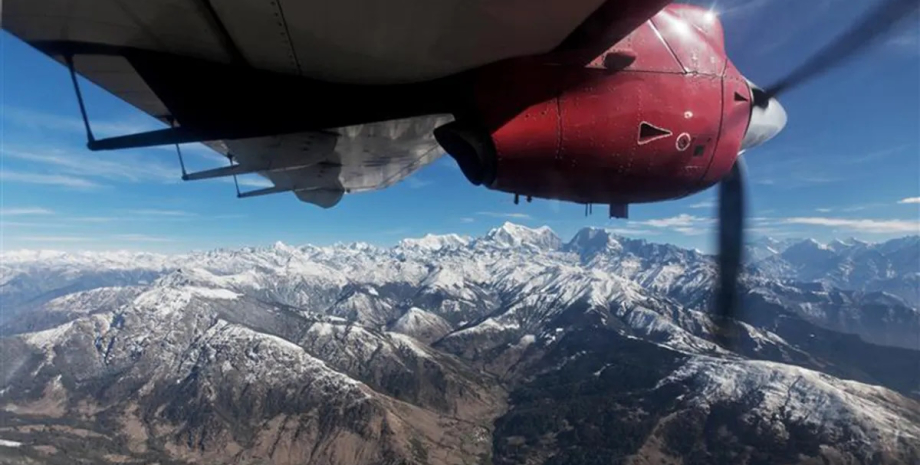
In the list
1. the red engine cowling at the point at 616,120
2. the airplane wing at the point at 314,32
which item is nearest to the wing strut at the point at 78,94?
the airplane wing at the point at 314,32

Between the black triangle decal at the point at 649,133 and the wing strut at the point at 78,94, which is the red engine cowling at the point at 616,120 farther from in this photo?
the wing strut at the point at 78,94

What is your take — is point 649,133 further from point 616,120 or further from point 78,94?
point 78,94

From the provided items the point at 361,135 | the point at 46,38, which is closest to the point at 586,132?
the point at 361,135

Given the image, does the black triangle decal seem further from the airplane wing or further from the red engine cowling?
the airplane wing

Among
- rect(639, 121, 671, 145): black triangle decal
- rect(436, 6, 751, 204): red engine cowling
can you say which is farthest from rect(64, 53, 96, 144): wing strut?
rect(639, 121, 671, 145): black triangle decal

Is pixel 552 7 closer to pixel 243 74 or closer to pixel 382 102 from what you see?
pixel 382 102

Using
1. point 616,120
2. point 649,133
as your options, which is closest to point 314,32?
point 616,120
